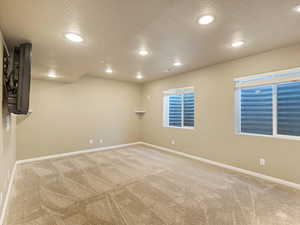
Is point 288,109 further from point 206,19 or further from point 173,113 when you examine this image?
point 173,113

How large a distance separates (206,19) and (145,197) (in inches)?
107

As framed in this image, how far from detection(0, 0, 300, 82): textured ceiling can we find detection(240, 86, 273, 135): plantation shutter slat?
884mm

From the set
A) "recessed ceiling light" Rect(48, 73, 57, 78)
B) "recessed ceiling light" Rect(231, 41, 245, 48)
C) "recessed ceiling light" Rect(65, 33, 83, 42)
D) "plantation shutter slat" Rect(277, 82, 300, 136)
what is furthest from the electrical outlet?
"recessed ceiling light" Rect(48, 73, 57, 78)

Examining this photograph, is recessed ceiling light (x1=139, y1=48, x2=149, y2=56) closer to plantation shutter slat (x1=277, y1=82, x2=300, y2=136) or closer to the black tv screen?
the black tv screen

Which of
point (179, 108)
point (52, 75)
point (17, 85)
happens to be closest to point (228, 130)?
point (179, 108)

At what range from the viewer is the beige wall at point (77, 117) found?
13.7ft

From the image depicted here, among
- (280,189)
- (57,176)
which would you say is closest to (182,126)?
(280,189)

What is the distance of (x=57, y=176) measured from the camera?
309cm

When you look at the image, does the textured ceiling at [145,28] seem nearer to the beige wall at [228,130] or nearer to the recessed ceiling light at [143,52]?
the recessed ceiling light at [143,52]

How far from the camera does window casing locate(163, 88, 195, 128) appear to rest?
4582mm

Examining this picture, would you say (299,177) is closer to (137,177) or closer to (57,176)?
(137,177)

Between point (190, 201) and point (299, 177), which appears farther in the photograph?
point (299, 177)

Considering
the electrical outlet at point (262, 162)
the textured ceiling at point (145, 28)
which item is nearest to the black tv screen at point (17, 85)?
the textured ceiling at point (145, 28)

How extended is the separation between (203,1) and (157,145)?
15.6 ft
